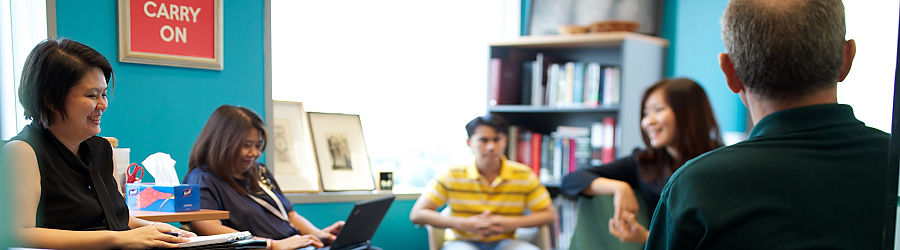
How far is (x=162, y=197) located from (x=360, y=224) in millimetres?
1020

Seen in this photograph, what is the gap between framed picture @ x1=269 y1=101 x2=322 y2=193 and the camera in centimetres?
258

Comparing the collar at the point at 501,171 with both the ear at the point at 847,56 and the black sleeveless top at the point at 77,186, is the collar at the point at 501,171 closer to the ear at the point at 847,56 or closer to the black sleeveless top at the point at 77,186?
the black sleeveless top at the point at 77,186

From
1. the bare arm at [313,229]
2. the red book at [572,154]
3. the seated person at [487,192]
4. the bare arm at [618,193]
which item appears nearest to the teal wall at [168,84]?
the bare arm at [313,229]

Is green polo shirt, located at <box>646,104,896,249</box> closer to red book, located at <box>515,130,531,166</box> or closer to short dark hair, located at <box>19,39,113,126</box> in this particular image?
short dark hair, located at <box>19,39,113,126</box>

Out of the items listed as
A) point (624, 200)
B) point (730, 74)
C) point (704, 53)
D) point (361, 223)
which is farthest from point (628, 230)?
point (704, 53)

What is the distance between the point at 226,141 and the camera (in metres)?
1.82

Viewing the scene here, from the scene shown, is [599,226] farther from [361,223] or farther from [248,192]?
[248,192]

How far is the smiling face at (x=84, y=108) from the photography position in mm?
970

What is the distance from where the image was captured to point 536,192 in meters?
3.10

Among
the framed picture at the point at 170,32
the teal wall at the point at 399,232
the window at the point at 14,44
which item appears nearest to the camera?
the window at the point at 14,44

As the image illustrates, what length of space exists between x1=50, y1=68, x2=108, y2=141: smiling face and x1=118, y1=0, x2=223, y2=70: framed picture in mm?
81

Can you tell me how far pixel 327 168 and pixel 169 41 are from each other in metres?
1.67

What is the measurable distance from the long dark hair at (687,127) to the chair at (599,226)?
0.13 metres

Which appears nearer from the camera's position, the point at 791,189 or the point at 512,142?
the point at 791,189
